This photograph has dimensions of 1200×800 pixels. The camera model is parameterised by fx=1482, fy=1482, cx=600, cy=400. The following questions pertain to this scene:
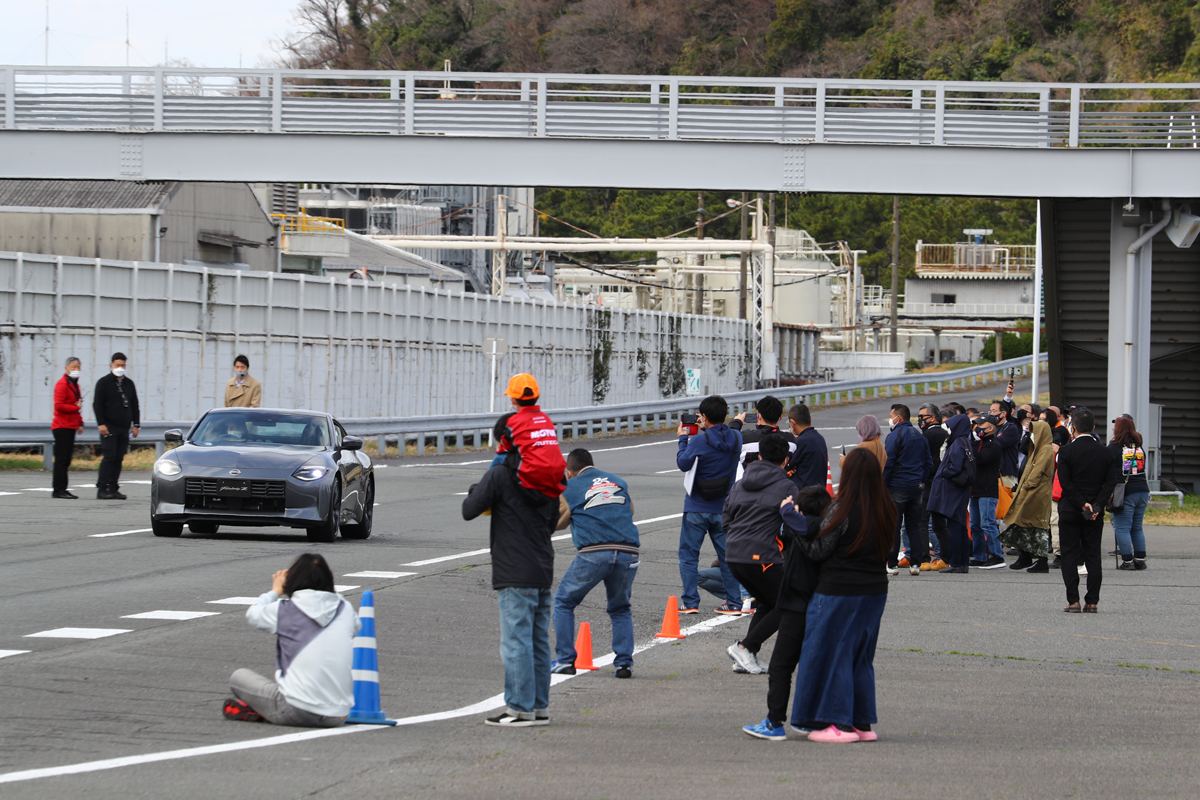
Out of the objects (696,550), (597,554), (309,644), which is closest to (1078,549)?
(696,550)

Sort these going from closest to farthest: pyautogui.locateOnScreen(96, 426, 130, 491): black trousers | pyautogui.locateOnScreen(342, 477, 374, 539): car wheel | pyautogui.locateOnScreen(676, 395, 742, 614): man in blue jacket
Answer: pyautogui.locateOnScreen(676, 395, 742, 614): man in blue jacket → pyautogui.locateOnScreen(342, 477, 374, 539): car wheel → pyautogui.locateOnScreen(96, 426, 130, 491): black trousers

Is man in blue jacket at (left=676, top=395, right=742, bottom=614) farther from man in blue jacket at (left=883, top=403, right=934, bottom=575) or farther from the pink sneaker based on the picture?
the pink sneaker

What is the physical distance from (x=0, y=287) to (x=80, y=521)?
39.9ft

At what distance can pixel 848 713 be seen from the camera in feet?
24.7

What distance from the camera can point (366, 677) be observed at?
25.6 ft

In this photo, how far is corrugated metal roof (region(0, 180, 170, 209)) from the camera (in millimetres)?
41188

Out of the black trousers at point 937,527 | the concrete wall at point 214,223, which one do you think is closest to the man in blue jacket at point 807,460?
the black trousers at point 937,527

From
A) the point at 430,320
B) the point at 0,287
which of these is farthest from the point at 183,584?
the point at 430,320

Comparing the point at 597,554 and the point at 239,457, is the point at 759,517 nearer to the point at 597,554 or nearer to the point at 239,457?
the point at 597,554

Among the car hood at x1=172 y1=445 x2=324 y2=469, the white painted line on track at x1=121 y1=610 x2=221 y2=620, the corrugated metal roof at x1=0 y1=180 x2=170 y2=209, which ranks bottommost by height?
the white painted line on track at x1=121 y1=610 x2=221 y2=620

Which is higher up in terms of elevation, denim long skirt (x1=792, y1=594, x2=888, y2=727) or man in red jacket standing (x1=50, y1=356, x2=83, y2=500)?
man in red jacket standing (x1=50, y1=356, x2=83, y2=500)

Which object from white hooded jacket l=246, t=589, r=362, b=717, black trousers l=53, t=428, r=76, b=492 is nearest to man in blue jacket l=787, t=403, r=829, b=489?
white hooded jacket l=246, t=589, r=362, b=717

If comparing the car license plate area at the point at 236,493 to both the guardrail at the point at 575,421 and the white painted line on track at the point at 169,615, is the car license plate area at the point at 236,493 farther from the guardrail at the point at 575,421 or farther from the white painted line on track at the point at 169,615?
the guardrail at the point at 575,421

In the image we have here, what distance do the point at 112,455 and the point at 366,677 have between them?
43.9 feet
